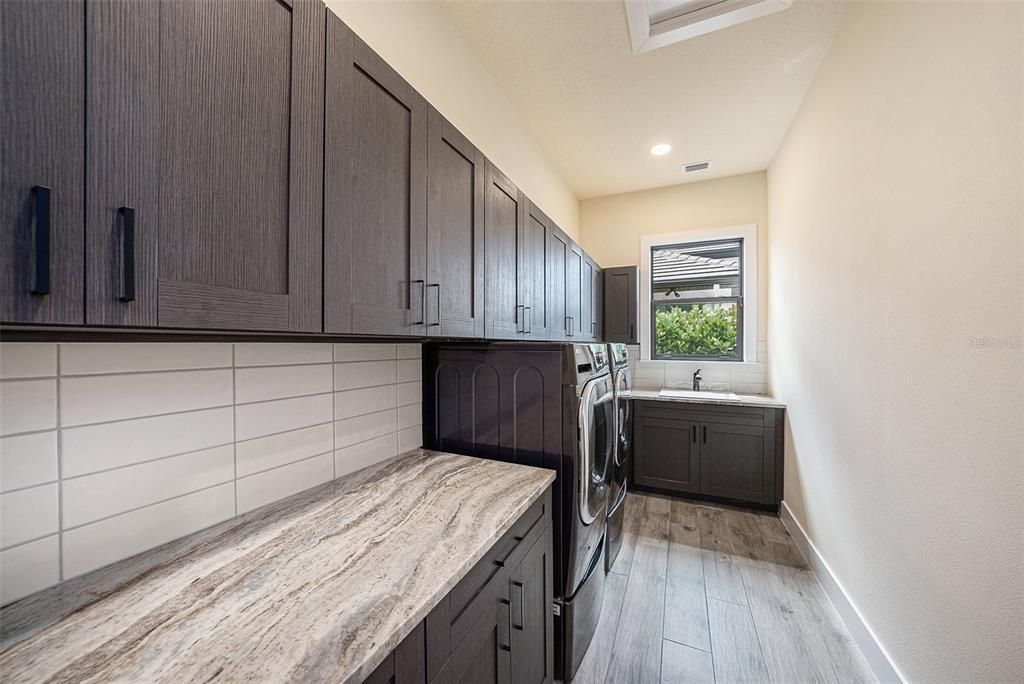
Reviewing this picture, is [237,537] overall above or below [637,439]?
above

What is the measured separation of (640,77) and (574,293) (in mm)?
1378

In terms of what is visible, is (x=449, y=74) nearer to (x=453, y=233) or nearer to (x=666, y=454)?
(x=453, y=233)

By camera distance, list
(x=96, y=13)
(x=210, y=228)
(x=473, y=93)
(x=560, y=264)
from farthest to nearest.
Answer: (x=560, y=264)
(x=473, y=93)
(x=210, y=228)
(x=96, y=13)

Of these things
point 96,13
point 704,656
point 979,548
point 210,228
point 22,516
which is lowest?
point 704,656

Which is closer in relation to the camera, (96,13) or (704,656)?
(96,13)

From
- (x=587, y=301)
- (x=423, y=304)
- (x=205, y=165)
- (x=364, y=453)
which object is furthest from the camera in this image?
(x=587, y=301)

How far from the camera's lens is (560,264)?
8.07 feet

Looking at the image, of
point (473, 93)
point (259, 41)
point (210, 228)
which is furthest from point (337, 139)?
point (473, 93)

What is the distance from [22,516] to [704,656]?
2216 mm

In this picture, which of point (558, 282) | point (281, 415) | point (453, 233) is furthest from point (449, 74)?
point (281, 415)

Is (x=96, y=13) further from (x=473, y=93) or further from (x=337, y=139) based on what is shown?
(x=473, y=93)

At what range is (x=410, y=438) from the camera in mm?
1685

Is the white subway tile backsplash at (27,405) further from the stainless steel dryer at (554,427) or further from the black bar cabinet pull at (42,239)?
the stainless steel dryer at (554,427)

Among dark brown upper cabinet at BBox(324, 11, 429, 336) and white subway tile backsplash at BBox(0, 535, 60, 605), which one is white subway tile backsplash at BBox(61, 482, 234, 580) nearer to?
white subway tile backsplash at BBox(0, 535, 60, 605)
